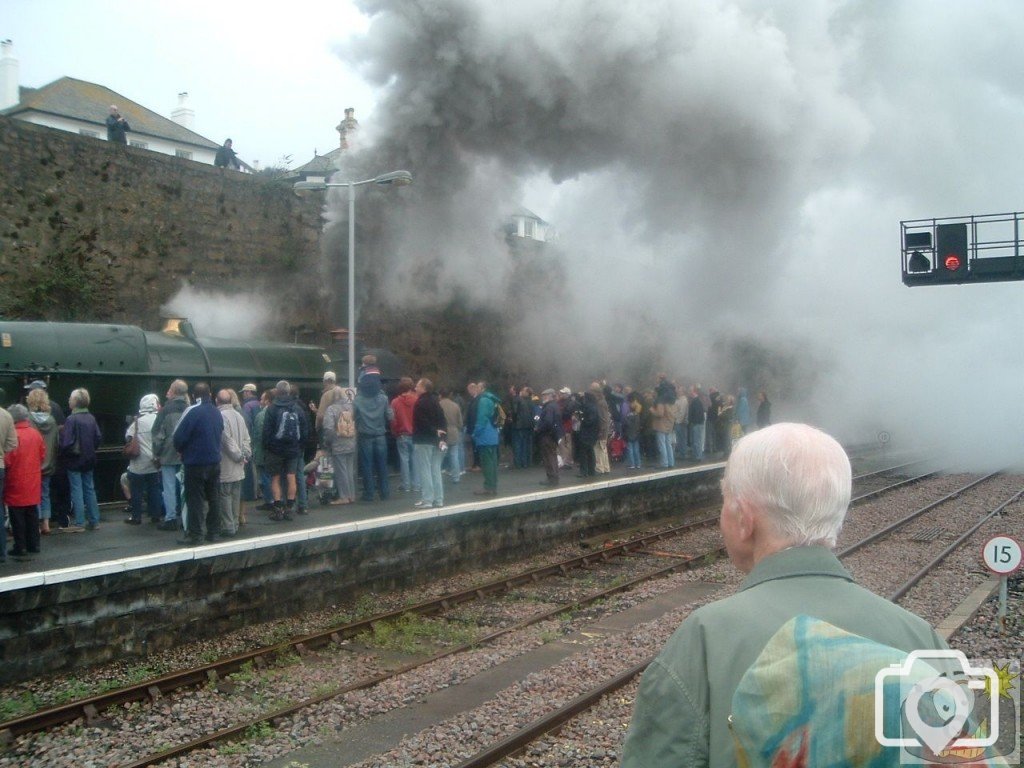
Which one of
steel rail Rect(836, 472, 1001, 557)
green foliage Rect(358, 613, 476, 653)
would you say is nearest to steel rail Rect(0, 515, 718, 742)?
green foliage Rect(358, 613, 476, 653)

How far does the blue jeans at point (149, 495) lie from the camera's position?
9.09 meters

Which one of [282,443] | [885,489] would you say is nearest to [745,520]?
[282,443]

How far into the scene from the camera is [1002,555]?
7316 mm

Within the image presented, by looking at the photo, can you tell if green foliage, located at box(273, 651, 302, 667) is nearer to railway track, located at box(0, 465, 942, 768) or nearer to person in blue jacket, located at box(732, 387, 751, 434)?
railway track, located at box(0, 465, 942, 768)

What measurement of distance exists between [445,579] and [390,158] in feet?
28.7

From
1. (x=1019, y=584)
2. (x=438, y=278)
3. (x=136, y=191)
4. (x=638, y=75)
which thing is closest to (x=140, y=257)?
(x=136, y=191)

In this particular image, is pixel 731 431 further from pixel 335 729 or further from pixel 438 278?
pixel 335 729

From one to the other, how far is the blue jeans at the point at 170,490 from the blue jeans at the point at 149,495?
38 centimetres

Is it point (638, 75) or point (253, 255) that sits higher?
point (638, 75)

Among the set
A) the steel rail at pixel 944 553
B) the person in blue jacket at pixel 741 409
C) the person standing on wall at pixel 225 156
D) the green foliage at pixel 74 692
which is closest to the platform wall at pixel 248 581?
the green foliage at pixel 74 692

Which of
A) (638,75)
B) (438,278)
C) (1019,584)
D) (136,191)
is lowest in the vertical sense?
(1019,584)

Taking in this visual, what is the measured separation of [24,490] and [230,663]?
2349mm

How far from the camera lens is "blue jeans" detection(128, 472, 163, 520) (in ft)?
29.8

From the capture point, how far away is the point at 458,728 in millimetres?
5129
